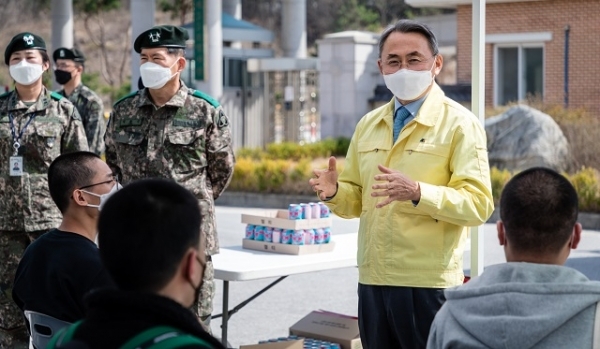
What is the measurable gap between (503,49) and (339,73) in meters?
4.70

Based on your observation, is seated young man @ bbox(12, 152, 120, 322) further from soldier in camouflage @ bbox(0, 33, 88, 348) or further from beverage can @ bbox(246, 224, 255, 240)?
beverage can @ bbox(246, 224, 255, 240)

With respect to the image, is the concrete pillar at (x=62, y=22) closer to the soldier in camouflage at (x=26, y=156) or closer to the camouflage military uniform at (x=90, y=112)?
the camouflage military uniform at (x=90, y=112)

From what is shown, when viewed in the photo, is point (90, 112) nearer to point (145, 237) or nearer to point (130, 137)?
point (130, 137)

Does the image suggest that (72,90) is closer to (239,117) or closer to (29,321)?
(29,321)

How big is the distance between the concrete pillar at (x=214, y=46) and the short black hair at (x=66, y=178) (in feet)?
59.4

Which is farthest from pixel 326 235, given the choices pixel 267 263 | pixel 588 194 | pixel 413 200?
pixel 588 194

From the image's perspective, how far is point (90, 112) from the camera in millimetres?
9367

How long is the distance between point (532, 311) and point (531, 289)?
0.06m

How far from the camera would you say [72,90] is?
980 centimetres

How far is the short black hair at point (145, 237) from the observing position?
2.39 meters

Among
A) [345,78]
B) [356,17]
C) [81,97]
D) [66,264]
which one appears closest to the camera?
[66,264]

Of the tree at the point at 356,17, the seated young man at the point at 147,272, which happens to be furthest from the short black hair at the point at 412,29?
the tree at the point at 356,17

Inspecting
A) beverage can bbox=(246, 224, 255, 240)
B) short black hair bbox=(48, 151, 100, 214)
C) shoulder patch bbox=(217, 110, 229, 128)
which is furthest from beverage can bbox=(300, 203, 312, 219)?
short black hair bbox=(48, 151, 100, 214)

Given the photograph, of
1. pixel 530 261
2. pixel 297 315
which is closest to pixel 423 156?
pixel 530 261
